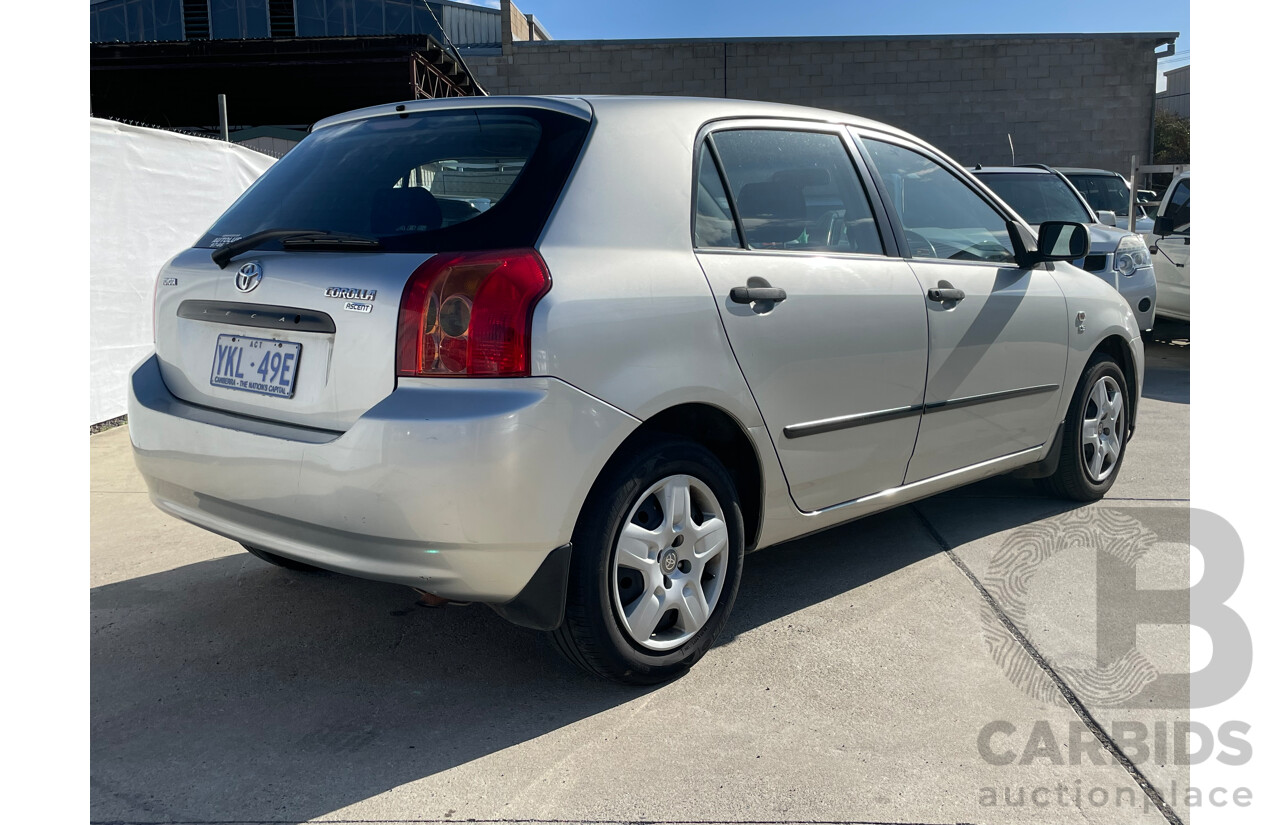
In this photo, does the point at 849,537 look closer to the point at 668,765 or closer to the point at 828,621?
the point at 828,621

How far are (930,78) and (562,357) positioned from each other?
76.3 feet

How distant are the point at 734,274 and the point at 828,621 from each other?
1253 mm

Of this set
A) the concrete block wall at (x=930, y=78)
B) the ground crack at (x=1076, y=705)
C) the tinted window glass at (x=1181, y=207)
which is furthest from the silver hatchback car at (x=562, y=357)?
the concrete block wall at (x=930, y=78)

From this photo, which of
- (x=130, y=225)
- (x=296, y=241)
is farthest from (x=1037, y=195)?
(x=296, y=241)

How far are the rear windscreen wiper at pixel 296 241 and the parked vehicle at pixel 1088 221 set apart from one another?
20.9 ft

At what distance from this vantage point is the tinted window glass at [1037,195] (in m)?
9.12

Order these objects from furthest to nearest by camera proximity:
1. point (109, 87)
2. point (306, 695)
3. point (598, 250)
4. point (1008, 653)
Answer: point (109, 87) → point (1008, 653) → point (306, 695) → point (598, 250)

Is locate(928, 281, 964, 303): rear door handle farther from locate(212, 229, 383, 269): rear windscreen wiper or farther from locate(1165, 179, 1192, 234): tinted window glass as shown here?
locate(1165, 179, 1192, 234): tinted window glass

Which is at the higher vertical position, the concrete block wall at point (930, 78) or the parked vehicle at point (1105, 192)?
the concrete block wall at point (930, 78)

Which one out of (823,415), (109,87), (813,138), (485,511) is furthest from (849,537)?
(109,87)

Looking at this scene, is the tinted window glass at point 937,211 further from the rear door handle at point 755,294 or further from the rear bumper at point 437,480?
the rear bumper at point 437,480

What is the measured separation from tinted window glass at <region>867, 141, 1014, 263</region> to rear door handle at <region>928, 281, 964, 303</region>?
0.14 meters

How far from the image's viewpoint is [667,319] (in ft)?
9.21

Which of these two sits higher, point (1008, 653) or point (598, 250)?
point (598, 250)
